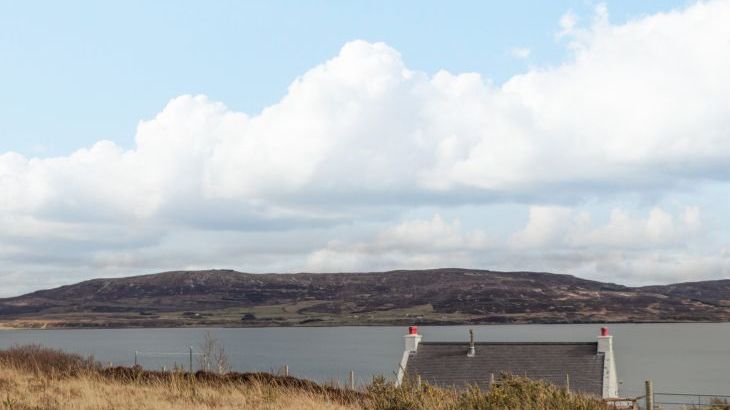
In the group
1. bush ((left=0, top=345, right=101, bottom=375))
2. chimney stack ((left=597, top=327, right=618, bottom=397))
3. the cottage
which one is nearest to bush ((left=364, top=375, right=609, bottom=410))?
bush ((left=0, top=345, right=101, bottom=375))

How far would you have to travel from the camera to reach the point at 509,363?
4369cm

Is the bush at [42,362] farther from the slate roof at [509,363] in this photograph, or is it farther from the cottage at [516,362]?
the slate roof at [509,363]

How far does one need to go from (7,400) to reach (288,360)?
418ft

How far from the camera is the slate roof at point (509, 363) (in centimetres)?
4200

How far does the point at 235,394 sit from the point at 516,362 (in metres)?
25.1

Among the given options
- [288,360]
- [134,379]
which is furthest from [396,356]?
[134,379]

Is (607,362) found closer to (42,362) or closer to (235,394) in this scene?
(42,362)

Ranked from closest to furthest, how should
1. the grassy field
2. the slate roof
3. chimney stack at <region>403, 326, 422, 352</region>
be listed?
the grassy field < the slate roof < chimney stack at <region>403, 326, 422, 352</region>

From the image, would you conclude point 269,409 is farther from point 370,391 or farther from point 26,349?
point 26,349

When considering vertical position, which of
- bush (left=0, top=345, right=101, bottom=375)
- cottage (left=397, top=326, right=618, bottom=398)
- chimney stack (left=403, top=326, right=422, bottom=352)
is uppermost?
bush (left=0, top=345, right=101, bottom=375)

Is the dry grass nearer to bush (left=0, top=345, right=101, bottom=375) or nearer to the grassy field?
the grassy field

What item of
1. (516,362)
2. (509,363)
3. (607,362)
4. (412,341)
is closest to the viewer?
(607,362)

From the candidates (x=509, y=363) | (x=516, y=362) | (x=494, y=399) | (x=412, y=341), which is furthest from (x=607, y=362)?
(x=494, y=399)

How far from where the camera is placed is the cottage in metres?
41.7
